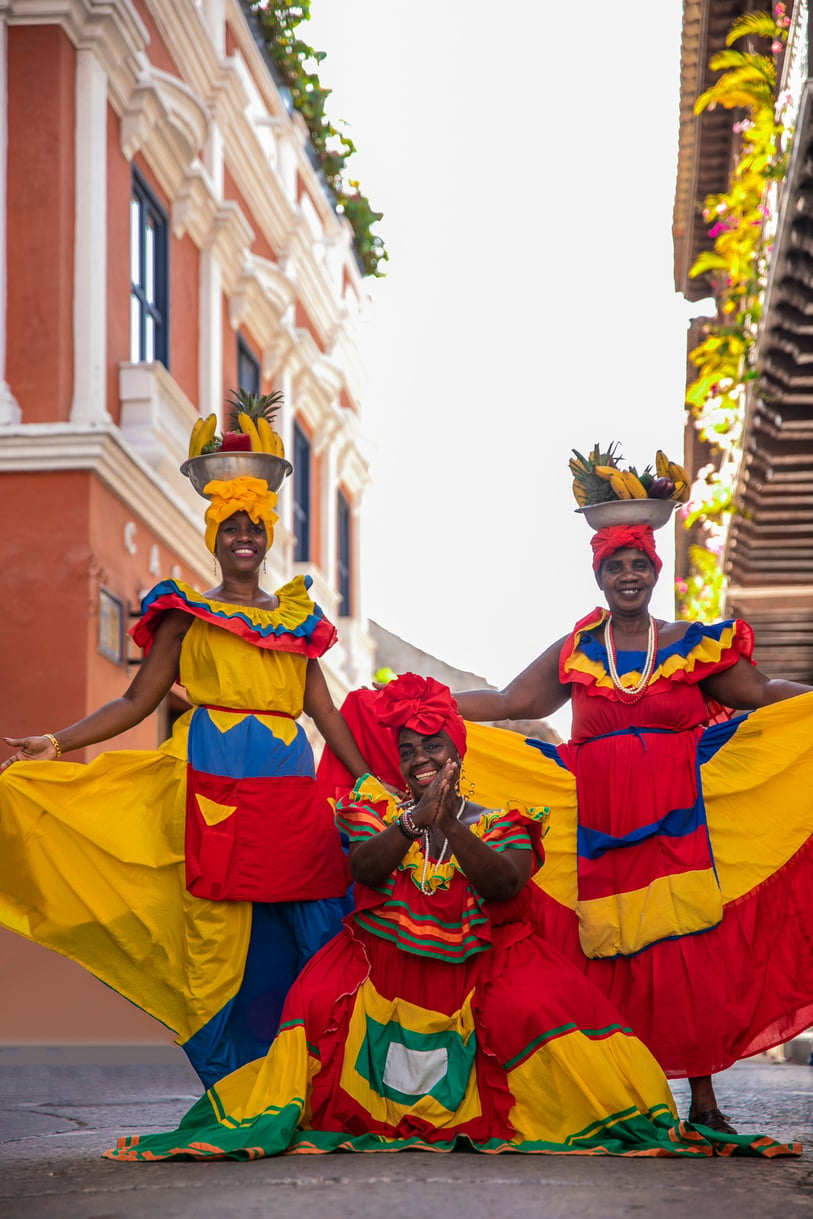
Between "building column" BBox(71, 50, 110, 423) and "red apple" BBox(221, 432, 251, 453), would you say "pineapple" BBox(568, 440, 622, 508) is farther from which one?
"building column" BBox(71, 50, 110, 423)

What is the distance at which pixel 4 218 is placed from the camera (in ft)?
42.9

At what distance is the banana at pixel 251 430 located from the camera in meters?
5.97

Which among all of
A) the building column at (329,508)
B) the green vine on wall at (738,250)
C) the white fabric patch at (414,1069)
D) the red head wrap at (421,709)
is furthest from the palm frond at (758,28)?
the building column at (329,508)

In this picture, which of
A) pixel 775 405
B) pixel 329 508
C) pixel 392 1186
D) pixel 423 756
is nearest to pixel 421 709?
pixel 423 756

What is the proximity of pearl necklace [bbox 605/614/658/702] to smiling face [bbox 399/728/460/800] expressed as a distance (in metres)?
0.78

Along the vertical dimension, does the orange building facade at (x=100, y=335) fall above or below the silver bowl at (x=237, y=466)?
above

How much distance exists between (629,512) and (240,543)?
123cm

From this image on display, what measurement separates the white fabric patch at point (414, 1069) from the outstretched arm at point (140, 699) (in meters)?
1.43

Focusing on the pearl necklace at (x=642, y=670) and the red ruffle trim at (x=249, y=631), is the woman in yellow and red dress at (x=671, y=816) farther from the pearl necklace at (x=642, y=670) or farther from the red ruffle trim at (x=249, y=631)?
the red ruffle trim at (x=249, y=631)

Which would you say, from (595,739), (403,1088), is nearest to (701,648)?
(595,739)

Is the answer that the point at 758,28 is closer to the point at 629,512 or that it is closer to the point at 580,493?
the point at 580,493

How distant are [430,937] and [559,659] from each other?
1.28 metres

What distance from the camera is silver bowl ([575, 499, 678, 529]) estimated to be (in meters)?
5.85

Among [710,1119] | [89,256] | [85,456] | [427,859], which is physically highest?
[89,256]
